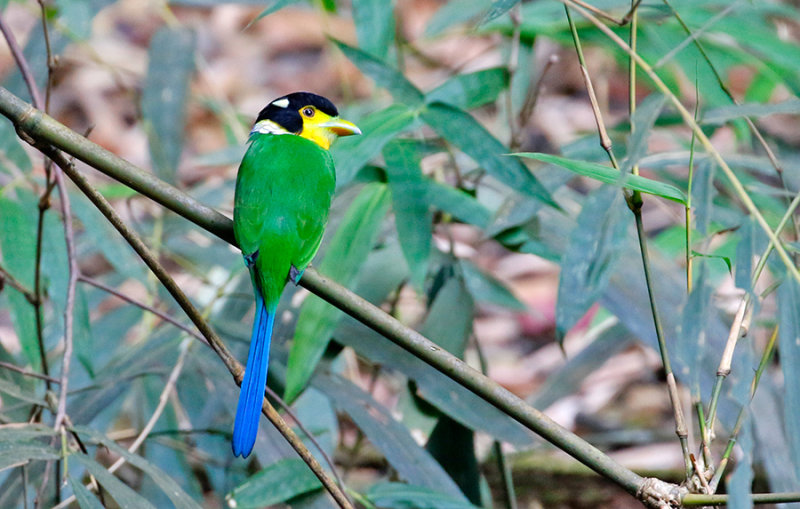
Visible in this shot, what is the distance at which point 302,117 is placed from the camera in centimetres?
246

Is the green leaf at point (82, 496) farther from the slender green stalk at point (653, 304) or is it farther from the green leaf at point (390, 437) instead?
the slender green stalk at point (653, 304)

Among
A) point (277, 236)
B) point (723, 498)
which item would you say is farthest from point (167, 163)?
point (723, 498)

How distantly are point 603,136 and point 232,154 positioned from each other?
196 centimetres

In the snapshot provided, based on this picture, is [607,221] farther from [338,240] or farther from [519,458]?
[519,458]

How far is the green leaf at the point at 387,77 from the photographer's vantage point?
7.22 ft

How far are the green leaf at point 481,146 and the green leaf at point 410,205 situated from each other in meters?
0.12

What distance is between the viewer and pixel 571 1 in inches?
62.2

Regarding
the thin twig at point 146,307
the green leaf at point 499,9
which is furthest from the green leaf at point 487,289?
the green leaf at point 499,9

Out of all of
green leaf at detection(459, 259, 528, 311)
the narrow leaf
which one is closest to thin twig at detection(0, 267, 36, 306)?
green leaf at detection(459, 259, 528, 311)

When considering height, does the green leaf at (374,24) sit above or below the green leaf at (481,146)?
above

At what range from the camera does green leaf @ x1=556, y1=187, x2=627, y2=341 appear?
5.57 feet

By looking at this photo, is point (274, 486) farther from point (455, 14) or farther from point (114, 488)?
point (455, 14)

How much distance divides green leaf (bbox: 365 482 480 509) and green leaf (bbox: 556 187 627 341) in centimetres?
45

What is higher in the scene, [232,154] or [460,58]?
[460,58]
